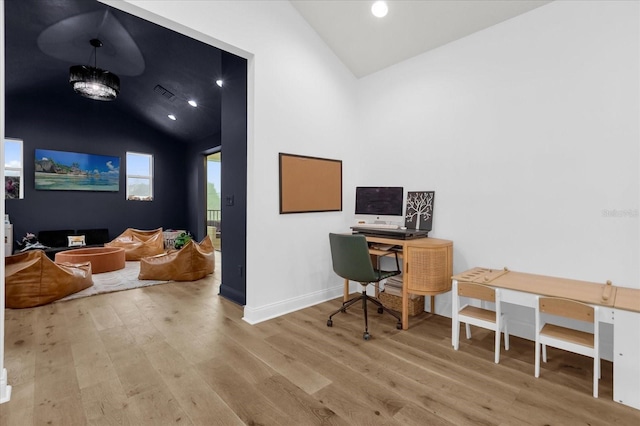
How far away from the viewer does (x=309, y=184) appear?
3549 millimetres

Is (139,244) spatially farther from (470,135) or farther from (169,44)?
(470,135)

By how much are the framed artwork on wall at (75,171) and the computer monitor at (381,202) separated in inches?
266

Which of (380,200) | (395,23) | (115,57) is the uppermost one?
(115,57)

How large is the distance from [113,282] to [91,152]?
14.5 feet

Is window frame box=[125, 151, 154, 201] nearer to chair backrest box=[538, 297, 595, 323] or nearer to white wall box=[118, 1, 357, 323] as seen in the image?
white wall box=[118, 1, 357, 323]

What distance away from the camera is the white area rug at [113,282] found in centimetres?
398

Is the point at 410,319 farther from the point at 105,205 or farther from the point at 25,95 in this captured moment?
the point at 25,95

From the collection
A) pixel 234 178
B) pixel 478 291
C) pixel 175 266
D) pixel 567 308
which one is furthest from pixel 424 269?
pixel 175 266

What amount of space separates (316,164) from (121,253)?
13.4 feet

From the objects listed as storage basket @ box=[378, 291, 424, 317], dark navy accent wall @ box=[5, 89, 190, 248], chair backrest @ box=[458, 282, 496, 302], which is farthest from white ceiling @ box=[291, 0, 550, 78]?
dark navy accent wall @ box=[5, 89, 190, 248]

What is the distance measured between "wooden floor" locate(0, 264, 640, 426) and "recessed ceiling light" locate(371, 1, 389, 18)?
3.16 meters

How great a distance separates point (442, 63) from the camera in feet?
10.8

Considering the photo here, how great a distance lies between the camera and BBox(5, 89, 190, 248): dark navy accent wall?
6.41m

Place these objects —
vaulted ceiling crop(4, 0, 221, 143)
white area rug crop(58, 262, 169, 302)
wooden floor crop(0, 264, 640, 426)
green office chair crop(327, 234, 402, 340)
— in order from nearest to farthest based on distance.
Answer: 1. wooden floor crop(0, 264, 640, 426)
2. green office chair crop(327, 234, 402, 340)
3. white area rug crop(58, 262, 169, 302)
4. vaulted ceiling crop(4, 0, 221, 143)
